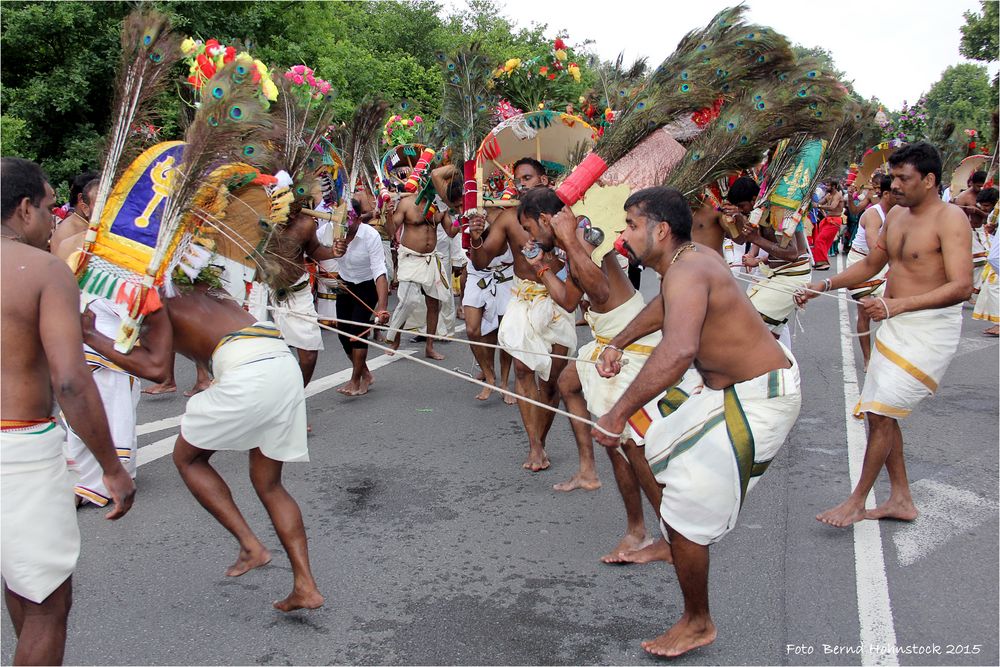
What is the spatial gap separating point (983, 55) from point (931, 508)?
22839mm

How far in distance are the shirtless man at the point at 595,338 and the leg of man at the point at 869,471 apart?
1.11m

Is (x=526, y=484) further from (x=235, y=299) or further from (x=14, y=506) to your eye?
(x=14, y=506)

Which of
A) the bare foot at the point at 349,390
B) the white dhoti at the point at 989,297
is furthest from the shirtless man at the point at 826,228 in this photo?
the bare foot at the point at 349,390

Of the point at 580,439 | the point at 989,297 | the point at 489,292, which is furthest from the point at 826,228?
the point at 580,439

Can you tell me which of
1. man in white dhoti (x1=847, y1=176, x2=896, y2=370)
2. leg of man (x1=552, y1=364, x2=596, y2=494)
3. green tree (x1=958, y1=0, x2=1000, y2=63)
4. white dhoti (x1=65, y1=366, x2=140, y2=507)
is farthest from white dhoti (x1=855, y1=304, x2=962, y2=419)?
green tree (x1=958, y1=0, x2=1000, y2=63)

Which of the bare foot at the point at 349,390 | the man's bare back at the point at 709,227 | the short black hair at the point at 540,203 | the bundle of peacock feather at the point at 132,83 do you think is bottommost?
the bare foot at the point at 349,390

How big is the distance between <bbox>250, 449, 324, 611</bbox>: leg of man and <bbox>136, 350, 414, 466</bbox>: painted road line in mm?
942

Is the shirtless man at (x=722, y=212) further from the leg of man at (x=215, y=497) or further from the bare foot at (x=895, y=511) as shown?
the leg of man at (x=215, y=497)

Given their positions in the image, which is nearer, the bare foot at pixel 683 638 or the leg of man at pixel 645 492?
the bare foot at pixel 683 638

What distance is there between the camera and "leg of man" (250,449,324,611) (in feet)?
11.6

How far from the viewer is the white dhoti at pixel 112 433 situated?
469cm

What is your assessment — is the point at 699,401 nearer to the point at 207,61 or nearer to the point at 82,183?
the point at 207,61

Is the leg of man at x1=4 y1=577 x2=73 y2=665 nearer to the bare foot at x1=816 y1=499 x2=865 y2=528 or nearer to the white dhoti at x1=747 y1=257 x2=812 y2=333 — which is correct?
the bare foot at x1=816 y1=499 x2=865 y2=528

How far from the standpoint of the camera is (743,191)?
6.27m
